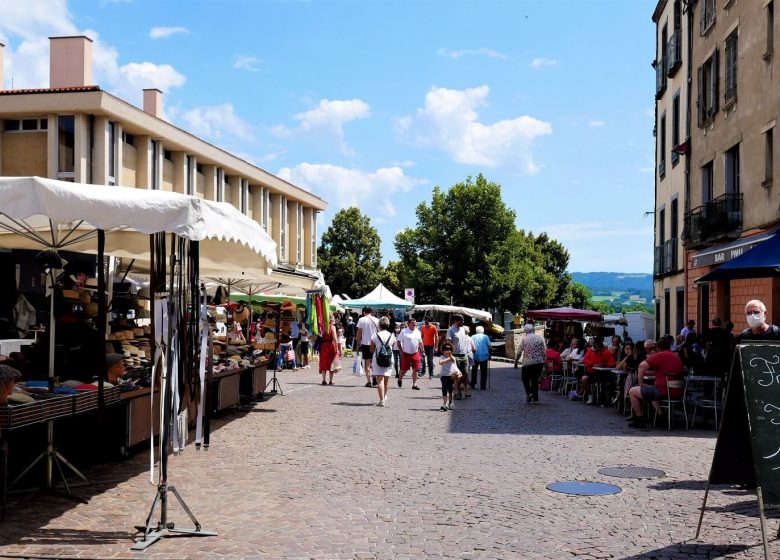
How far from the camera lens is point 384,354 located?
16125 mm

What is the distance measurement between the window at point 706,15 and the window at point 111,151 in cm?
2033

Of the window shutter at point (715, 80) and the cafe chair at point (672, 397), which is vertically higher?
the window shutter at point (715, 80)

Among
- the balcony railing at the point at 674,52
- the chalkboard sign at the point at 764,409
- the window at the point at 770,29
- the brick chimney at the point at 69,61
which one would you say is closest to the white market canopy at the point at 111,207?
the chalkboard sign at the point at 764,409

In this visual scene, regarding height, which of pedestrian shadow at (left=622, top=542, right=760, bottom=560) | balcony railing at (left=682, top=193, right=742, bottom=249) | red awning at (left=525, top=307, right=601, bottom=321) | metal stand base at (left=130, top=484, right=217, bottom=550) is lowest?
pedestrian shadow at (left=622, top=542, right=760, bottom=560)

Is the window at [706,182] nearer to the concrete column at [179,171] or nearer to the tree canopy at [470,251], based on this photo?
the concrete column at [179,171]

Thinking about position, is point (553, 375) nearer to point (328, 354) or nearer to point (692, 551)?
point (328, 354)

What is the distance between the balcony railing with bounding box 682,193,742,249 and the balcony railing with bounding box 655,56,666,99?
29.9 feet

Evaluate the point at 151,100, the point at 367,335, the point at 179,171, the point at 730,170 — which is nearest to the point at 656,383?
the point at 367,335

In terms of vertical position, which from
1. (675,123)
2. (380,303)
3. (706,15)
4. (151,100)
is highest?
(151,100)

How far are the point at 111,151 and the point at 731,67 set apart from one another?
70.0 ft

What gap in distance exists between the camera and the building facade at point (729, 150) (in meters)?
18.9

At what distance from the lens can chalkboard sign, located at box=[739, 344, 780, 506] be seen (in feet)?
19.7

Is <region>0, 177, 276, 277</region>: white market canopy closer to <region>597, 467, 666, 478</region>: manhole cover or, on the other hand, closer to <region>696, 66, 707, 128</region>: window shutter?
<region>597, 467, 666, 478</region>: manhole cover

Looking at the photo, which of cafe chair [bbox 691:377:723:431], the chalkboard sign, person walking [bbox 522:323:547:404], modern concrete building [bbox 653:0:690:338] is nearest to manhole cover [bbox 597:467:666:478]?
the chalkboard sign
